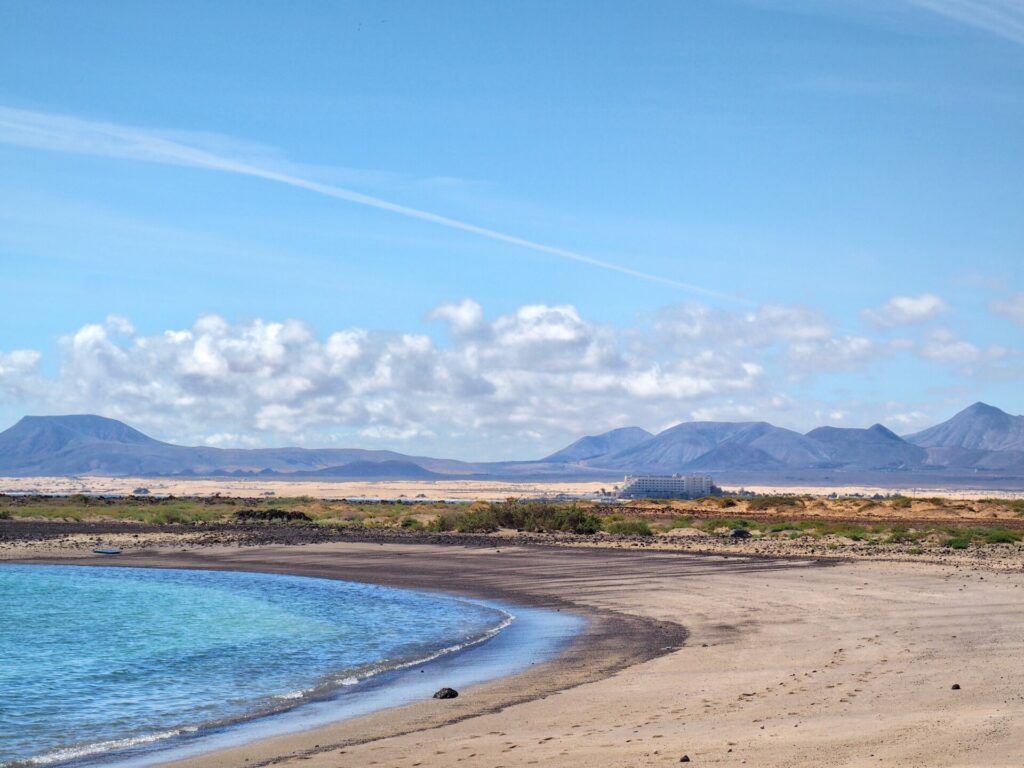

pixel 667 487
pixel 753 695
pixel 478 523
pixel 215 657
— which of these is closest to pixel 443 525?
pixel 478 523

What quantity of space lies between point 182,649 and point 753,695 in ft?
42.4

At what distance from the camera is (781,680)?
1559 cm

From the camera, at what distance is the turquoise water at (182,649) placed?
50.2 ft

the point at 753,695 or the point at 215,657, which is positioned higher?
the point at 753,695

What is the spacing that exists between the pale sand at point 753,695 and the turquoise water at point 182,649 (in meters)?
2.72

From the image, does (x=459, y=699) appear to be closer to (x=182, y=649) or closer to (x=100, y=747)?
(x=100, y=747)

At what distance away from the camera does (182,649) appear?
22.5 meters

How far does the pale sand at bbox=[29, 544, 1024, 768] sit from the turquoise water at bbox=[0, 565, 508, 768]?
8.93 ft

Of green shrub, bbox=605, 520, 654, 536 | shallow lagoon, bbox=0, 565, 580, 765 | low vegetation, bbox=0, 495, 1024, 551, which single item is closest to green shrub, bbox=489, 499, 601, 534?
low vegetation, bbox=0, 495, 1024, 551

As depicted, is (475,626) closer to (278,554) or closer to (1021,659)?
(1021,659)

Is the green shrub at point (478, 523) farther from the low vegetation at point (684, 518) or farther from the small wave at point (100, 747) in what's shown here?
the small wave at point (100, 747)

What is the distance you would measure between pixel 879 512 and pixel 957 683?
76.7 meters

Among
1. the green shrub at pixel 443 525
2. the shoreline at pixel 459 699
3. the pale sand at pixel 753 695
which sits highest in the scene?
the pale sand at pixel 753 695

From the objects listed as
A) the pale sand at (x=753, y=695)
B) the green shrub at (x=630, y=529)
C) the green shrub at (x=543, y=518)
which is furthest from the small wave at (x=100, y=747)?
the green shrub at (x=543, y=518)
